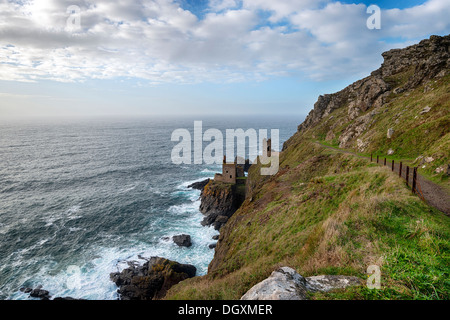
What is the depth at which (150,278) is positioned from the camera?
2584cm

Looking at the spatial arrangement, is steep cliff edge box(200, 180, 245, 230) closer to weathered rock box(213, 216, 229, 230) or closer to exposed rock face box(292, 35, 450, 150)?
weathered rock box(213, 216, 229, 230)

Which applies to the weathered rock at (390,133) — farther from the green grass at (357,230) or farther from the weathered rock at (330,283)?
the weathered rock at (330,283)

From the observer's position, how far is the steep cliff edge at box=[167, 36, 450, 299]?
5.56 metres

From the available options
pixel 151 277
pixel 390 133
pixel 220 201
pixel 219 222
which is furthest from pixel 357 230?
pixel 220 201

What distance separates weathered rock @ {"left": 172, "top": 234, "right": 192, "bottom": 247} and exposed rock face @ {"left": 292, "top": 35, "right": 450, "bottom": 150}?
104 ft

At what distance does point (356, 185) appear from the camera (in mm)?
16359

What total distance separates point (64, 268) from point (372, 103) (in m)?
63.9

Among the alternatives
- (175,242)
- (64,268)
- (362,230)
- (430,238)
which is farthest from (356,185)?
(64,268)

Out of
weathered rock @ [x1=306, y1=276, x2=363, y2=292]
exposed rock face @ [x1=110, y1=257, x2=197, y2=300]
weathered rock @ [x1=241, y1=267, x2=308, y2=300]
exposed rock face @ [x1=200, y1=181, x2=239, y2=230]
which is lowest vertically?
exposed rock face @ [x1=110, y1=257, x2=197, y2=300]

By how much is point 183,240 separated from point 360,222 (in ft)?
99.5

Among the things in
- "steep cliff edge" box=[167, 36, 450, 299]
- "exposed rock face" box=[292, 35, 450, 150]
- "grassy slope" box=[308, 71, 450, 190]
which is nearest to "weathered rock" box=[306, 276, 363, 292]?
"steep cliff edge" box=[167, 36, 450, 299]

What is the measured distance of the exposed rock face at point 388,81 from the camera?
4072cm

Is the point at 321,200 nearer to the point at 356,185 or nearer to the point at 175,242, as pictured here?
the point at 356,185

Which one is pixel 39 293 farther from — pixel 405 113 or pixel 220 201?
pixel 405 113
